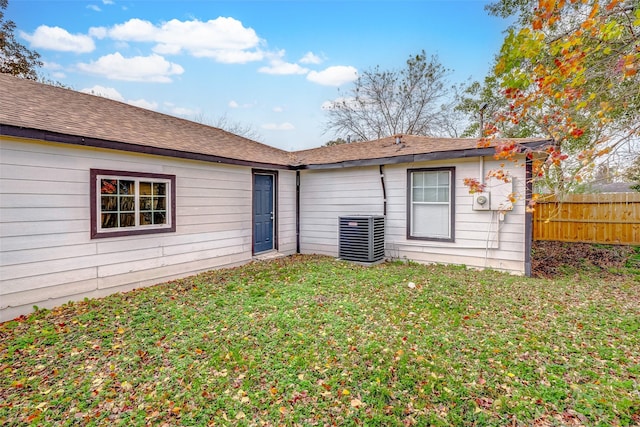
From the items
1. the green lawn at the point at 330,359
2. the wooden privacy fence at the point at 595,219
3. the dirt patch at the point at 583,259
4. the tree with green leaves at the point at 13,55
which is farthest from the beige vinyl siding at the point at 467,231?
the tree with green leaves at the point at 13,55

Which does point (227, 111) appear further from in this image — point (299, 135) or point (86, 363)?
point (86, 363)

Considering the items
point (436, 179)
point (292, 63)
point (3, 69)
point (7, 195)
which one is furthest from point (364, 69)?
point (7, 195)

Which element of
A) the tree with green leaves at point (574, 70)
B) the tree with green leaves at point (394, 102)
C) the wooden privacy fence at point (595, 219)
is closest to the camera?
the tree with green leaves at point (574, 70)

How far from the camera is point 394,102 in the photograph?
18.0 m

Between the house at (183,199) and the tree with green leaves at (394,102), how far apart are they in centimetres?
1035

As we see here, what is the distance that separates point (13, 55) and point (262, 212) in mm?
11693

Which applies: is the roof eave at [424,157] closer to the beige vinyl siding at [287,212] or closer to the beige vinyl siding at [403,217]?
the beige vinyl siding at [403,217]

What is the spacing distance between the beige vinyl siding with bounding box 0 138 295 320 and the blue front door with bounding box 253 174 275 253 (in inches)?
51.1

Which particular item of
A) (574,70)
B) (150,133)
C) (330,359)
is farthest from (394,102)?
(330,359)

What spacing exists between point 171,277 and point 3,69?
11726 mm

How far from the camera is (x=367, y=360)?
9.37 ft

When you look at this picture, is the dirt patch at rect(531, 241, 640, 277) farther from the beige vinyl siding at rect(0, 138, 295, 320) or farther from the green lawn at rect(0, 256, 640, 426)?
the beige vinyl siding at rect(0, 138, 295, 320)

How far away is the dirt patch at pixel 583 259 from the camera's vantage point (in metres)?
6.38

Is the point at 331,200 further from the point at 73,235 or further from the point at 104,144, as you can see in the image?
the point at 73,235
